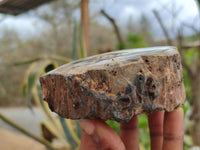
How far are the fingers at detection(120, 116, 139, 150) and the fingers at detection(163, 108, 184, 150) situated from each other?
0.10 meters

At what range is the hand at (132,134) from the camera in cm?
42

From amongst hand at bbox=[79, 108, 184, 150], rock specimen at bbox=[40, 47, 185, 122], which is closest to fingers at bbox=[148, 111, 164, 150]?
hand at bbox=[79, 108, 184, 150]

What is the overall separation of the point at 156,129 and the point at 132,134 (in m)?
0.07

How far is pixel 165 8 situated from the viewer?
1.64m

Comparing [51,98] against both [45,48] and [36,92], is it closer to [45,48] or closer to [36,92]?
[36,92]

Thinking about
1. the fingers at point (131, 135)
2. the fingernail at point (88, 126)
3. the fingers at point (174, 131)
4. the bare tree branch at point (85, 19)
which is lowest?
the fingers at point (131, 135)

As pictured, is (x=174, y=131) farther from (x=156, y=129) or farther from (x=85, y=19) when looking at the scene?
(x=85, y=19)

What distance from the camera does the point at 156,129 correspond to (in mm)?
609

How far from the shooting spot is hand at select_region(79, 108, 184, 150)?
1.39ft

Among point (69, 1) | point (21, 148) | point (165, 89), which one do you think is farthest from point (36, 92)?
point (69, 1)

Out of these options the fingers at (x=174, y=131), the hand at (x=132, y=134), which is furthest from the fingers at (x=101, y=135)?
the fingers at (x=174, y=131)

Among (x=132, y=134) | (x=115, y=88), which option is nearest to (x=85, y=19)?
(x=132, y=134)

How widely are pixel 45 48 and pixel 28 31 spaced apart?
15.7 inches

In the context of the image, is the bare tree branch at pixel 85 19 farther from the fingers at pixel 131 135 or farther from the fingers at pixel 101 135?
the fingers at pixel 101 135
